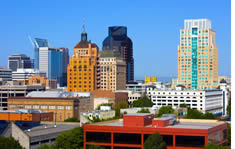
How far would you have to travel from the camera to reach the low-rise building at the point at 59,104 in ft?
481

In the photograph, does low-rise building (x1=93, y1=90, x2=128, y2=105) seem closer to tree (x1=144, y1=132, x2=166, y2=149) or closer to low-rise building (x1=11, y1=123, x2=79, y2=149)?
low-rise building (x1=11, y1=123, x2=79, y2=149)

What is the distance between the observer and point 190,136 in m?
63.4

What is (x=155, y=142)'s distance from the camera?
197 feet

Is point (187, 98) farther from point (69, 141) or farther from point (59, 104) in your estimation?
point (69, 141)

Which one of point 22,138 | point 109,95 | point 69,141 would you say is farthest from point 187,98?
point 22,138

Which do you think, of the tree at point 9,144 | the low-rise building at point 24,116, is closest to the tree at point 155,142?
the tree at point 9,144

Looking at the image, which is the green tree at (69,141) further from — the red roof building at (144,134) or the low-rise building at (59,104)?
the low-rise building at (59,104)

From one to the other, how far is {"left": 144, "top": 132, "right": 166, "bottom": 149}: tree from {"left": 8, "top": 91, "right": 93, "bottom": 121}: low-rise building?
86555 millimetres

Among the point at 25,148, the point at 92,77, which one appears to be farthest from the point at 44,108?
the point at 25,148

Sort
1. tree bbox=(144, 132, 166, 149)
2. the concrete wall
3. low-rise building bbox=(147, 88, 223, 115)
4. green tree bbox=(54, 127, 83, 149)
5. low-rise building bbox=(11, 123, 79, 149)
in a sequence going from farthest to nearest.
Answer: low-rise building bbox=(147, 88, 223, 115) < low-rise building bbox=(11, 123, 79, 149) < the concrete wall < green tree bbox=(54, 127, 83, 149) < tree bbox=(144, 132, 166, 149)

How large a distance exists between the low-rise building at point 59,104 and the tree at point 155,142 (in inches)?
3408

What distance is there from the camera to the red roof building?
6234cm

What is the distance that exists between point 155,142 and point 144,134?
556 cm

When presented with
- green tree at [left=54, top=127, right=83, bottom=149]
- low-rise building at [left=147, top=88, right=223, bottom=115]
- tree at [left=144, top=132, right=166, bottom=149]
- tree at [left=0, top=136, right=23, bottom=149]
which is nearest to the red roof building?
green tree at [left=54, top=127, right=83, bottom=149]
